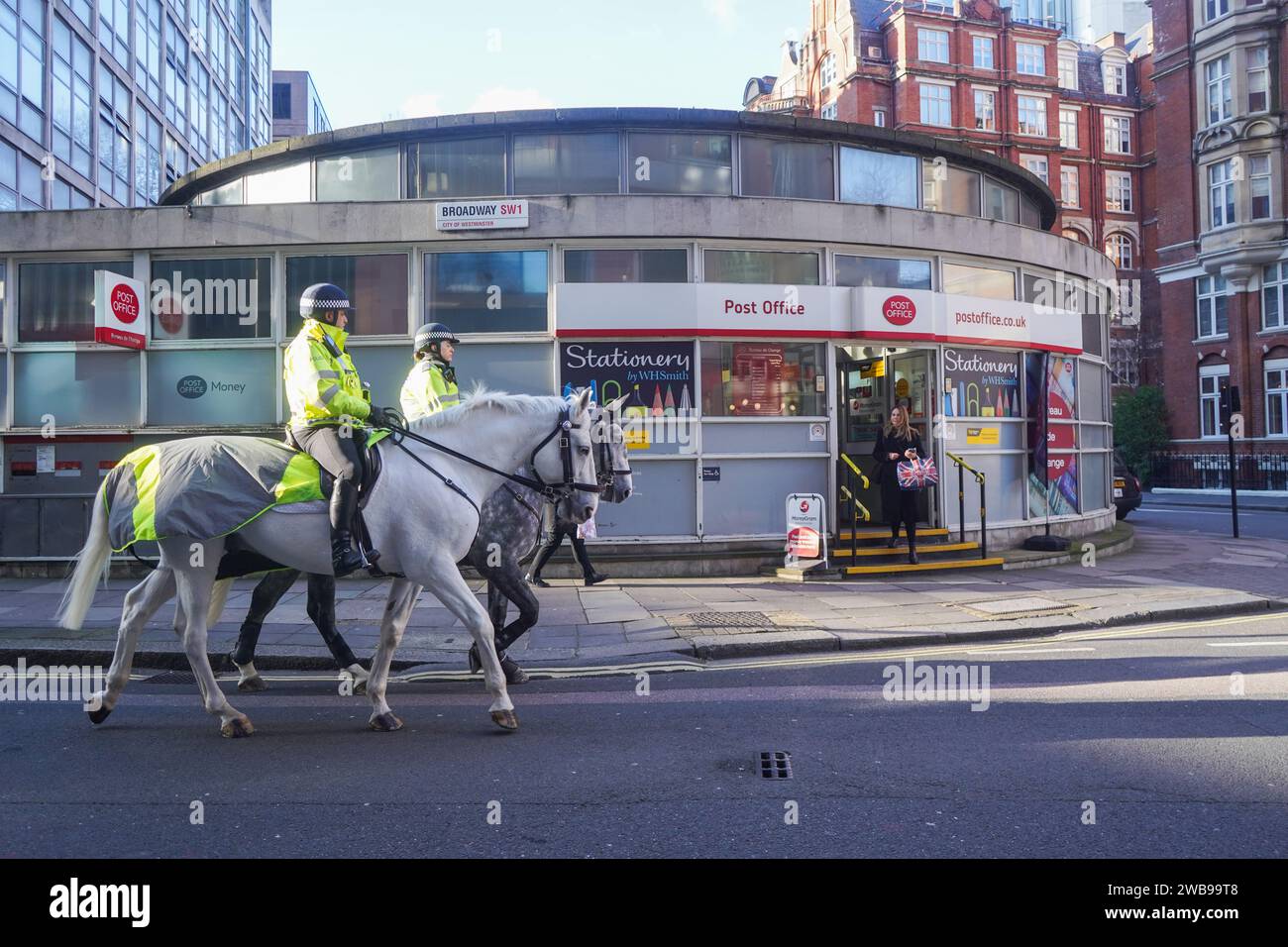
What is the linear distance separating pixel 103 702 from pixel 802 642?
549cm

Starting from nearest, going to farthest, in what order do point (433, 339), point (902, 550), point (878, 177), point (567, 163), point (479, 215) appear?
point (433, 339) < point (479, 215) < point (902, 550) < point (567, 163) < point (878, 177)

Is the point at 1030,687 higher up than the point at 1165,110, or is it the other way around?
the point at 1165,110

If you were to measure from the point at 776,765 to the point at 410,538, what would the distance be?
251 cm

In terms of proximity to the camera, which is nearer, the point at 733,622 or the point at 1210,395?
the point at 733,622

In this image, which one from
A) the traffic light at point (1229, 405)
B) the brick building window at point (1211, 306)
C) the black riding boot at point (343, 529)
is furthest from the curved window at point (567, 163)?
the brick building window at point (1211, 306)

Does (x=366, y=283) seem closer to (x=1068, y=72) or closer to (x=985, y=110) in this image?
(x=985, y=110)

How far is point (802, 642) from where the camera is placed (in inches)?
331

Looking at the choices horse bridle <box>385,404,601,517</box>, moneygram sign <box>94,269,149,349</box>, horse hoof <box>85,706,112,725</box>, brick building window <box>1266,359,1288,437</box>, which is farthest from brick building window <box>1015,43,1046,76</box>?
horse hoof <box>85,706,112,725</box>

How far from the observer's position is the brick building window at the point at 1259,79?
38250mm

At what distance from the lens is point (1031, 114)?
5269 centimetres

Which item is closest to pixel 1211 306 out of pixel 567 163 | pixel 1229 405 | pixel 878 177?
pixel 1229 405

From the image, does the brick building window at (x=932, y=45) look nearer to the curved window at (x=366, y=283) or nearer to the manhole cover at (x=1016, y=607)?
the curved window at (x=366, y=283)
